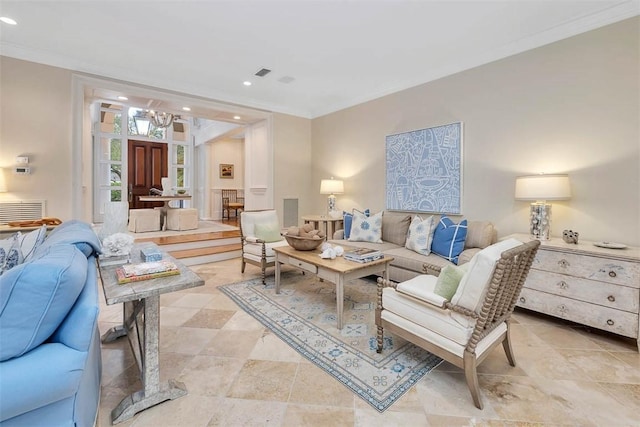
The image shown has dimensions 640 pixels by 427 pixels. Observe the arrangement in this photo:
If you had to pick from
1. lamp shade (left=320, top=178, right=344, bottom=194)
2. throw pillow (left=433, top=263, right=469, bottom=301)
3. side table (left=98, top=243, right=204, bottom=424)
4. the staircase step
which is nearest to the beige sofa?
throw pillow (left=433, top=263, right=469, bottom=301)

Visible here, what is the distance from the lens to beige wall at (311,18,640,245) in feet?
8.55

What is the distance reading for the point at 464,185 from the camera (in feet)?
12.2

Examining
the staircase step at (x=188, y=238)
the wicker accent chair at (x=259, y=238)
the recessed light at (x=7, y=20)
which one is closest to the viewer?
the recessed light at (x=7, y=20)

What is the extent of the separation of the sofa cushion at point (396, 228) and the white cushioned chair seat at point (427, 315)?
199cm

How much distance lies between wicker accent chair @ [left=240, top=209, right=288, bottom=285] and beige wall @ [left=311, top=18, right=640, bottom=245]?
98.6 inches

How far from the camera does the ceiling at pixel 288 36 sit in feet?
8.73

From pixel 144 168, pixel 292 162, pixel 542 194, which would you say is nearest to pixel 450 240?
pixel 542 194

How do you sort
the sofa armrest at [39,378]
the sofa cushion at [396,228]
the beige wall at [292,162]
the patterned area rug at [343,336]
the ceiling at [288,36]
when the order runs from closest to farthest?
1. the sofa armrest at [39,378]
2. the patterned area rug at [343,336]
3. the ceiling at [288,36]
4. the sofa cushion at [396,228]
5. the beige wall at [292,162]

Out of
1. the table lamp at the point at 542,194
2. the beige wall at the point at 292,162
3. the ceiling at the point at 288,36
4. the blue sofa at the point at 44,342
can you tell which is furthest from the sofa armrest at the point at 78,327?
the beige wall at the point at 292,162

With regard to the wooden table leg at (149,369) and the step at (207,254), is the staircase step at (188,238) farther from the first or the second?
the wooden table leg at (149,369)

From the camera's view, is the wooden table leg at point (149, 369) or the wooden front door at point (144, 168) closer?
→ the wooden table leg at point (149, 369)

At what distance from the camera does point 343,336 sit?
241cm

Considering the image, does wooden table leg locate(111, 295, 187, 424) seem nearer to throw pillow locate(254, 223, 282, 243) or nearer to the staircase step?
throw pillow locate(254, 223, 282, 243)

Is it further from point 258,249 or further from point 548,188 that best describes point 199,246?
point 548,188
